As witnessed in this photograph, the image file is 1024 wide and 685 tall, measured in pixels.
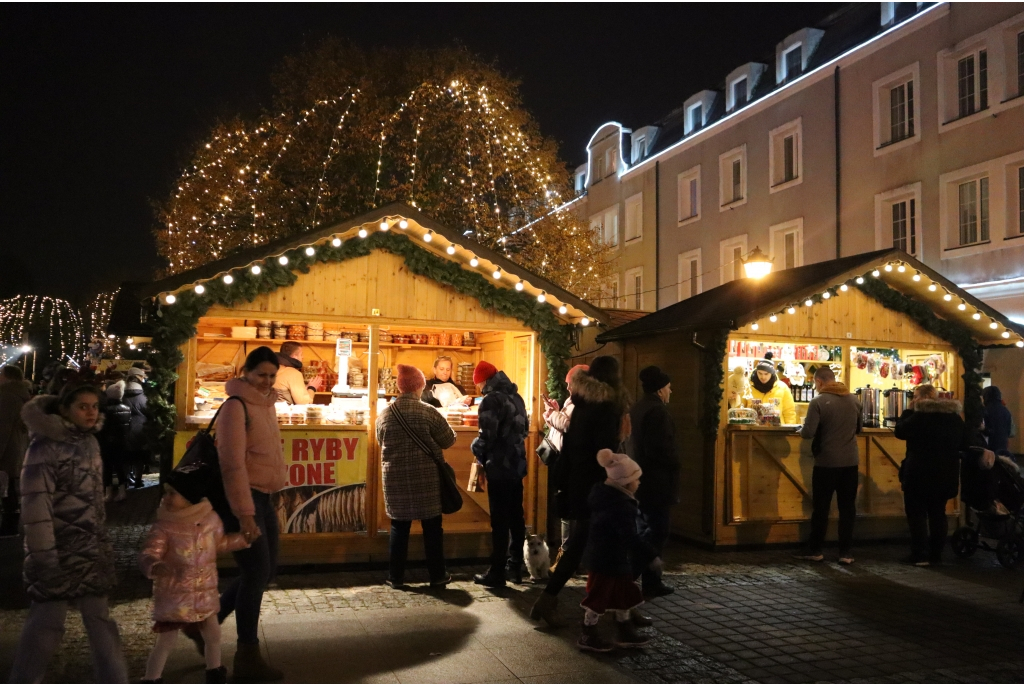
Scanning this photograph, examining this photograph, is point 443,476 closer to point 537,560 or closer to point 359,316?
point 537,560

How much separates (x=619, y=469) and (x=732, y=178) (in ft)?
78.7

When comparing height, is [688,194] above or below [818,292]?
above

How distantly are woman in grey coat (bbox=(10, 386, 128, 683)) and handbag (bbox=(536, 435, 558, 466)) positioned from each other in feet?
14.5

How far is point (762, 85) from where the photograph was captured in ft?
88.4

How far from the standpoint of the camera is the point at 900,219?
2125 cm

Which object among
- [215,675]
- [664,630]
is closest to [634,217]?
[664,630]

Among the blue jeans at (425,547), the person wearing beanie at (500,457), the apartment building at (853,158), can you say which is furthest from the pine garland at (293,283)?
the apartment building at (853,158)

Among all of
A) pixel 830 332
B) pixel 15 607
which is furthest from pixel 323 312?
pixel 830 332

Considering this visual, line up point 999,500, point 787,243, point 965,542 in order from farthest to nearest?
point 787,243, point 965,542, point 999,500

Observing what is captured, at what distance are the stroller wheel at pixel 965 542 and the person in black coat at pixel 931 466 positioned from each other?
0.49m

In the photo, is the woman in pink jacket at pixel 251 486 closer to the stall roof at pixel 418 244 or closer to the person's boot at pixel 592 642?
the person's boot at pixel 592 642

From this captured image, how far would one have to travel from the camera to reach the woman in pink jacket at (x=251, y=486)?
479 centimetres

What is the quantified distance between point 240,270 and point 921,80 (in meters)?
18.4

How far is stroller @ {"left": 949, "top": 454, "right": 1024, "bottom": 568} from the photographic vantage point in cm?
846
